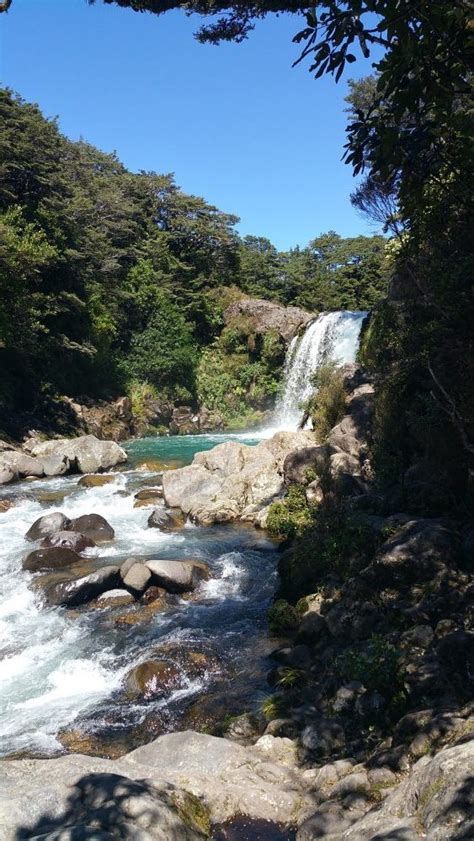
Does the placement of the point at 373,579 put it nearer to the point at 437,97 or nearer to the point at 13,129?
the point at 437,97

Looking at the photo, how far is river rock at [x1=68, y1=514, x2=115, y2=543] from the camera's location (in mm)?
12352

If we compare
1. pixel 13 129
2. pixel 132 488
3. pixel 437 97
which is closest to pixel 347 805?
pixel 437 97

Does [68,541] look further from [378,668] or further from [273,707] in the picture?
[378,668]

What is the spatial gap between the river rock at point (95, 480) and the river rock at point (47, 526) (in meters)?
3.95

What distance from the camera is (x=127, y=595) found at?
30.9ft

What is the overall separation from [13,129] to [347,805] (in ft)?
82.2

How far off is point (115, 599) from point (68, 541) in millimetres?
2587

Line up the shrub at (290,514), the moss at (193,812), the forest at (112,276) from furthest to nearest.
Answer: the forest at (112,276) → the shrub at (290,514) → the moss at (193,812)

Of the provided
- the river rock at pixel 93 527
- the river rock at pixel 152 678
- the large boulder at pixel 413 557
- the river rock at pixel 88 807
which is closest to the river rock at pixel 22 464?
the river rock at pixel 93 527

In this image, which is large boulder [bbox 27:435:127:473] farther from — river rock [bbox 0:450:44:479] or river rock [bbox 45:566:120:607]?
river rock [bbox 45:566:120:607]

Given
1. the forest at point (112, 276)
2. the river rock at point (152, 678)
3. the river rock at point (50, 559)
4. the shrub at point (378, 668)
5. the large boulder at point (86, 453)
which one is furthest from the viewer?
the forest at point (112, 276)

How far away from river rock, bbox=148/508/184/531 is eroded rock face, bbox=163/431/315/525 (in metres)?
0.48

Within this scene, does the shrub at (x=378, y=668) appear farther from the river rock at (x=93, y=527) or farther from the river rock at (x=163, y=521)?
the river rock at (x=163, y=521)

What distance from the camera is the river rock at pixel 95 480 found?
16828 mm
